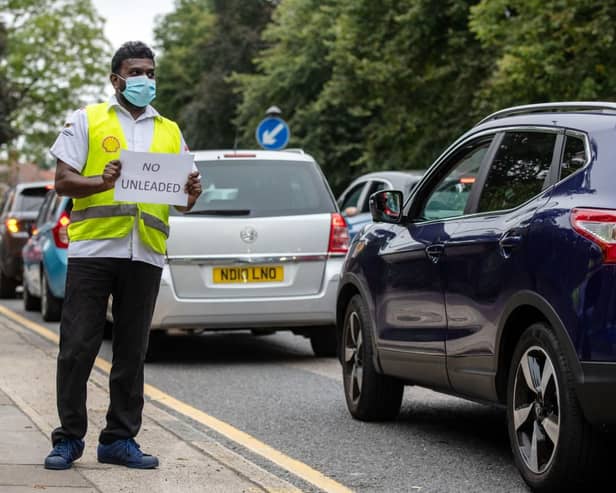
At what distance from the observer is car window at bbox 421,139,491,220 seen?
736 centimetres

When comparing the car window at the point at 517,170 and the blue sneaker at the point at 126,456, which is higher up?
the car window at the point at 517,170

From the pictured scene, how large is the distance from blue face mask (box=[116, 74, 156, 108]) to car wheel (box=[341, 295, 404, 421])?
2.52 m

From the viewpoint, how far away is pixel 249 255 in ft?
39.0

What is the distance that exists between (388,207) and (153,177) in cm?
204

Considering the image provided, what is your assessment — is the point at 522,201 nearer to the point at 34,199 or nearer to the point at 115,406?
the point at 115,406

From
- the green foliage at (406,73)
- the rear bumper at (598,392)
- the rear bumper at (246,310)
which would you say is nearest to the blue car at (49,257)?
the rear bumper at (246,310)

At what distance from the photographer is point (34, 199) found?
22.9 metres

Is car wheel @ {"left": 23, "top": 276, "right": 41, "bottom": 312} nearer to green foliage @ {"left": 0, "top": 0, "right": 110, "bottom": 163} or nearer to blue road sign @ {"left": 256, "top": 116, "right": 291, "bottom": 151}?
blue road sign @ {"left": 256, "top": 116, "right": 291, "bottom": 151}

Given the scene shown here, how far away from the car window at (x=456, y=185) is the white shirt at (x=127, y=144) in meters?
1.65

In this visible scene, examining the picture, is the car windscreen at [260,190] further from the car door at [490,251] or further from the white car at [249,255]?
the car door at [490,251]

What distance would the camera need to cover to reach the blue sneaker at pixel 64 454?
6339 millimetres

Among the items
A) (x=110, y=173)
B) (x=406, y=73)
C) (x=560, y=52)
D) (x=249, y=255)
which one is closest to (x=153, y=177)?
(x=110, y=173)

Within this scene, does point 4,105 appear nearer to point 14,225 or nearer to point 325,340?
point 14,225

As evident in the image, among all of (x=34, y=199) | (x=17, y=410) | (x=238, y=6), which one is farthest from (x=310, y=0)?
(x=17, y=410)
